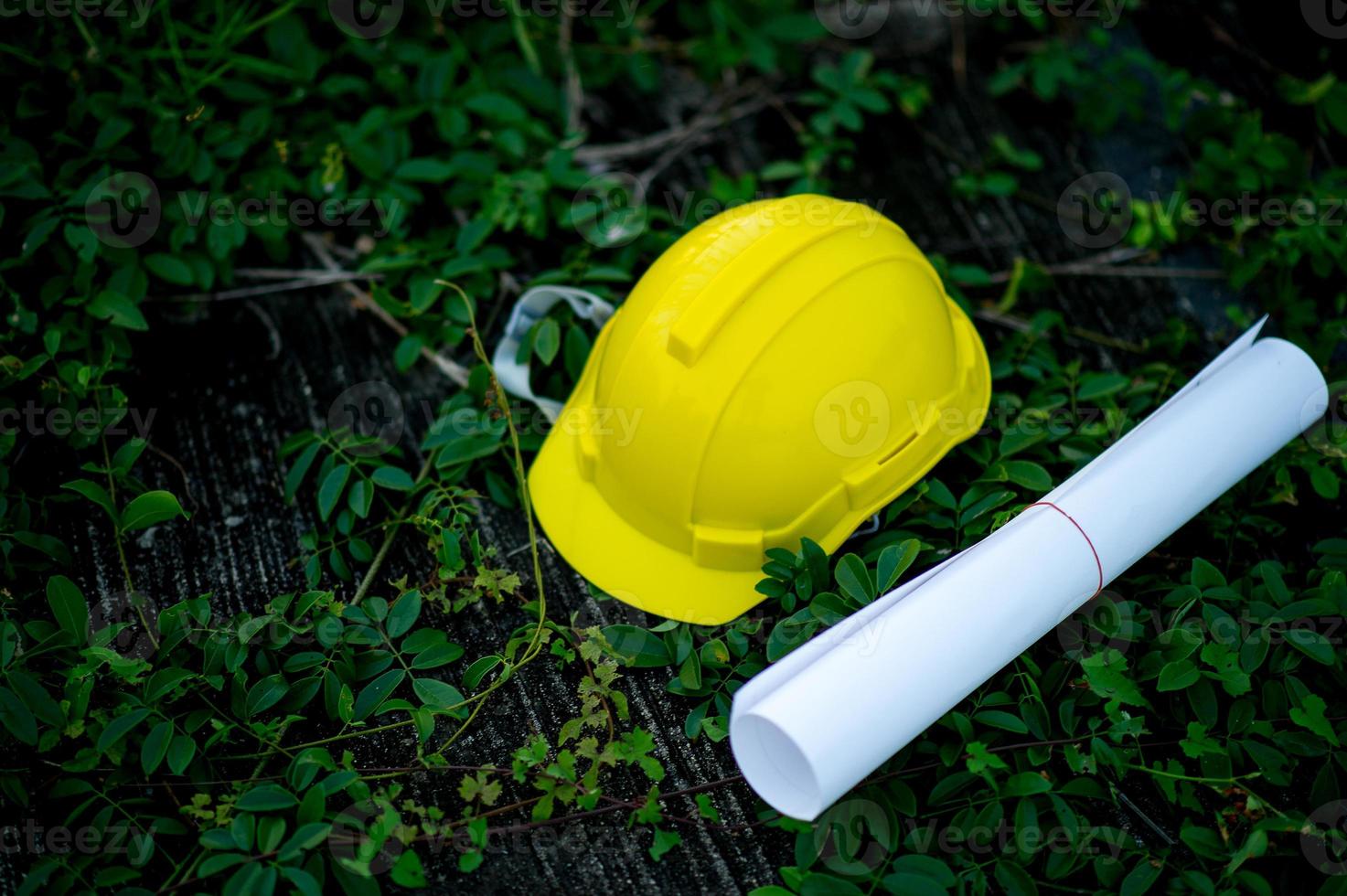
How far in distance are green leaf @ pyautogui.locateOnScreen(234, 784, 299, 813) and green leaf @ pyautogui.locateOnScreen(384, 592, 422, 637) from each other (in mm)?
354

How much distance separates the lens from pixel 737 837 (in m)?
1.84

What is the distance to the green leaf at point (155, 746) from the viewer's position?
1.76 m

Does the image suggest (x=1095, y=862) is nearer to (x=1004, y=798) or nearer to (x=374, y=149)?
(x=1004, y=798)

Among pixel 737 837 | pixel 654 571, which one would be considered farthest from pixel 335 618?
pixel 737 837

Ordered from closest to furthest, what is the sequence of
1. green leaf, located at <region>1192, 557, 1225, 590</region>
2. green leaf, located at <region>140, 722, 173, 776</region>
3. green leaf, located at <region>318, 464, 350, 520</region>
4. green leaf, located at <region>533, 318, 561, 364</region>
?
green leaf, located at <region>140, 722, 173, 776</region>
green leaf, located at <region>1192, 557, 1225, 590</region>
green leaf, located at <region>318, 464, 350, 520</region>
green leaf, located at <region>533, 318, 561, 364</region>

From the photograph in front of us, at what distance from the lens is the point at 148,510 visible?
6.77 ft

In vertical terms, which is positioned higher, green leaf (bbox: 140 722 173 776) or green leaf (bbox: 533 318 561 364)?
green leaf (bbox: 533 318 561 364)

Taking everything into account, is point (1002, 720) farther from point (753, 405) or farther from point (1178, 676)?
point (753, 405)

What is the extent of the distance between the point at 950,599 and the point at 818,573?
25 cm

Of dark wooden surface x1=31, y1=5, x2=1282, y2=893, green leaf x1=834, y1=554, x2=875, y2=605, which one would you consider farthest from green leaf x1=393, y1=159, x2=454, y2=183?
green leaf x1=834, y1=554, x2=875, y2=605

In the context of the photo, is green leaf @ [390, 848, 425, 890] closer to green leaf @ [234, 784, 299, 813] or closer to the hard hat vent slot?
green leaf @ [234, 784, 299, 813]

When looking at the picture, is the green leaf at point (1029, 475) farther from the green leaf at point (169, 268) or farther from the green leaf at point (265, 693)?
the green leaf at point (169, 268)

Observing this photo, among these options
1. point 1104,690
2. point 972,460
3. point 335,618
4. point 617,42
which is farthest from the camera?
point 617,42

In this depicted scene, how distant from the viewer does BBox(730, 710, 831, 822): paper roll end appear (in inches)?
67.2
